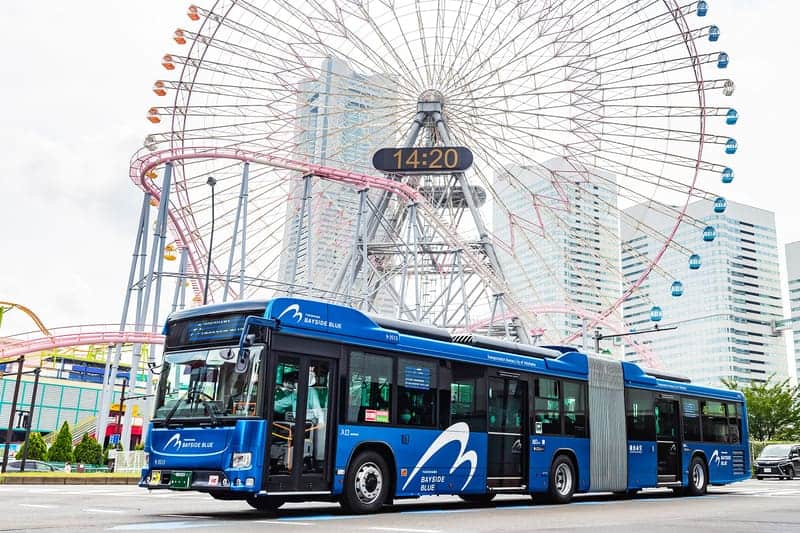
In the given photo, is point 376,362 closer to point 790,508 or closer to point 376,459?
point 376,459

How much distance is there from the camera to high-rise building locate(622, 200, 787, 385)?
103m

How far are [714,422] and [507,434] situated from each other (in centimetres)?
857

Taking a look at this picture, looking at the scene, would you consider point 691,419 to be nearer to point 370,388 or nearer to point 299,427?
point 370,388

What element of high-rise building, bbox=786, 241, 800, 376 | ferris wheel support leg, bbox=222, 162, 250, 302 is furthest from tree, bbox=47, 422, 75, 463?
high-rise building, bbox=786, 241, 800, 376

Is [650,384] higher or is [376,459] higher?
[650,384]

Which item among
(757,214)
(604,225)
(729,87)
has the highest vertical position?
(757,214)

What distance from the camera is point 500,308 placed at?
43.3 meters

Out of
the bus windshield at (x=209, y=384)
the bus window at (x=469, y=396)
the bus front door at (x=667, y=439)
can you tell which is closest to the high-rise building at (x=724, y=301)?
the bus front door at (x=667, y=439)

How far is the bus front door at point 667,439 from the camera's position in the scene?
62.2ft

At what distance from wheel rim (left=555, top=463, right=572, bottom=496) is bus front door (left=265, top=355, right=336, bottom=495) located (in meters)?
6.34

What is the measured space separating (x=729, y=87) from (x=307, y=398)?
2704 cm

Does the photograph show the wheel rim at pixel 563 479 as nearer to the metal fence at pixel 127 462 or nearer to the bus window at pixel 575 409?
the bus window at pixel 575 409

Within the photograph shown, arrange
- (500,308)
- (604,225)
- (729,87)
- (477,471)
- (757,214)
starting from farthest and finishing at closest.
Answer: (757,214), (500,308), (604,225), (729,87), (477,471)

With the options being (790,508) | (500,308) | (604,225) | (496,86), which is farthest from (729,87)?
(790,508)
